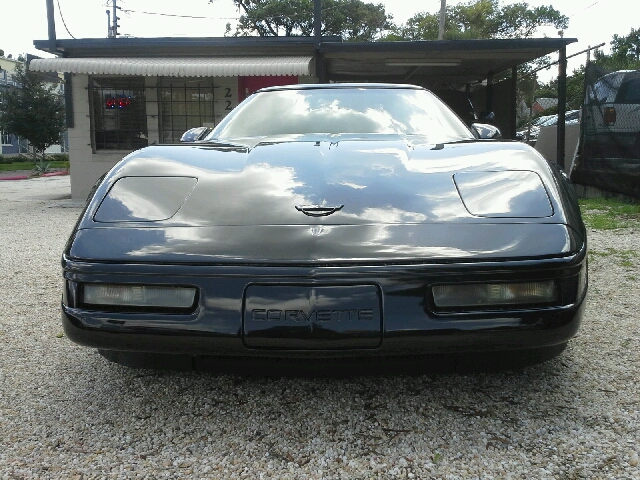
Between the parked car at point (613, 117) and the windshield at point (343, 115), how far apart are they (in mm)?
4636

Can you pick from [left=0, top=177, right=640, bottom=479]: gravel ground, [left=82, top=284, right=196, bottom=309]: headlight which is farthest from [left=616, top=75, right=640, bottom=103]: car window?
[left=82, top=284, right=196, bottom=309]: headlight

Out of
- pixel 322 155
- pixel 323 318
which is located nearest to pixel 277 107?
pixel 322 155

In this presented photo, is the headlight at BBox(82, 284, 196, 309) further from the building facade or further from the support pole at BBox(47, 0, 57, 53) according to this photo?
the support pole at BBox(47, 0, 57, 53)

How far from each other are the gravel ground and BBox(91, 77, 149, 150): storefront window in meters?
8.79

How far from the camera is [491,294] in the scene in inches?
65.9

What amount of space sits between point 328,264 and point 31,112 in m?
24.6

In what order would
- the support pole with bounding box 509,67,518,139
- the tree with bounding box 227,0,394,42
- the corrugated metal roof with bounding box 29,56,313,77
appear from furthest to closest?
the tree with bounding box 227,0,394,42 → the support pole with bounding box 509,67,518,139 → the corrugated metal roof with bounding box 29,56,313,77

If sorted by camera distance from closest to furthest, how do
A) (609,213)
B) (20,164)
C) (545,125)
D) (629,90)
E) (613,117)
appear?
(609,213)
(629,90)
(613,117)
(545,125)
(20,164)

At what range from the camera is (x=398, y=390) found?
2102mm

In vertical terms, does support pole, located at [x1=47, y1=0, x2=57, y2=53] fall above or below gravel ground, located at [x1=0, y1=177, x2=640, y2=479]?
above

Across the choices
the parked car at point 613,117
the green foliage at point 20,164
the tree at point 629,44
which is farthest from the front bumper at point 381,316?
the tree at point 629,44

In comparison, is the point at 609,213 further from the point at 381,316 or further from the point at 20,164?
the point at 20,164

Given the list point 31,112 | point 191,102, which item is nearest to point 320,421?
point 191,102

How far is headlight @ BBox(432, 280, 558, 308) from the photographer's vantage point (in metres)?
1.66
